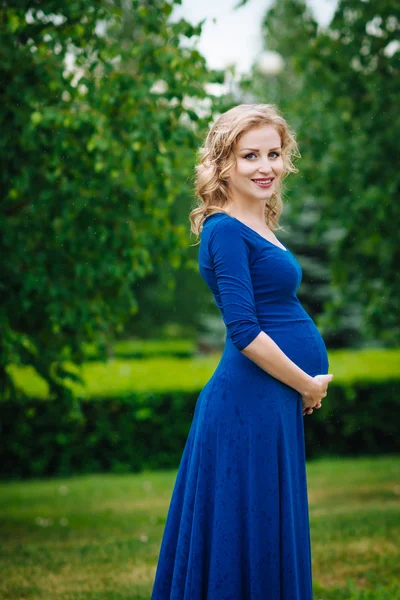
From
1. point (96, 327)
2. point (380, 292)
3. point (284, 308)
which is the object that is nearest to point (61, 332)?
point (96, 327)

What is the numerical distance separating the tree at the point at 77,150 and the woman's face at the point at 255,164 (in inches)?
80.9

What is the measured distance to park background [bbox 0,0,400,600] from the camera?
4.75 metres

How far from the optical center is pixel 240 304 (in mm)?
2494

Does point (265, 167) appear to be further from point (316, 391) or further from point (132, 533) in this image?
point (132, 533)

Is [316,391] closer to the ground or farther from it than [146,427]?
closer to the ground

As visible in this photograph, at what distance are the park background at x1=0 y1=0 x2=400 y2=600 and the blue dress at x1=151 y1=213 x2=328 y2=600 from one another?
111cm

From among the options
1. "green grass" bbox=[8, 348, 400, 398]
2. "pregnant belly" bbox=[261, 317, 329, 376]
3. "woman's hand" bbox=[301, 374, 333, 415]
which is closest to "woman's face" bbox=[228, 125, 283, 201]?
"pregnant belly" bbox=[261, 317, 329, 376]

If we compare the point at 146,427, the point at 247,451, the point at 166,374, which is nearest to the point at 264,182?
the point at 247,451

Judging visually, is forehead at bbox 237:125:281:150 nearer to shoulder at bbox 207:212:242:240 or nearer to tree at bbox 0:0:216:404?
shoulder at bbox 207:212:242:240

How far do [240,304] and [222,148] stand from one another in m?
0.57

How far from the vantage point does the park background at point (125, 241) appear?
15.6 ft

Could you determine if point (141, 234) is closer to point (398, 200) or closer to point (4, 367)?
point (4, 367)

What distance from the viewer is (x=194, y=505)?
2672 mm

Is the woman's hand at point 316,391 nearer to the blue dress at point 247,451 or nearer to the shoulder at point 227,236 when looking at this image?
the blue dress at point 247,451
